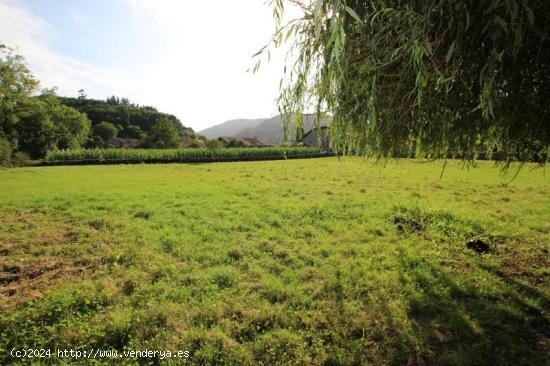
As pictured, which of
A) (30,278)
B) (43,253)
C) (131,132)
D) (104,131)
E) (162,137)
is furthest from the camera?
(131,132)

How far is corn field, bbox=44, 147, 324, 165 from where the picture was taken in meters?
36.9

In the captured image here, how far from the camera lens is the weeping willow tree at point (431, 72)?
7.86 feet

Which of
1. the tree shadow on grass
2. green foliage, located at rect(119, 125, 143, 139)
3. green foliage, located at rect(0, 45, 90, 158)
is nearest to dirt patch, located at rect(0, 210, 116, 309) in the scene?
the tree shadow on grass

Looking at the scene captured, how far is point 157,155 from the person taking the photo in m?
39.2

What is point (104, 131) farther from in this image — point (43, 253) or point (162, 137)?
point (43, 253)

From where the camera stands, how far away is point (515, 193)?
1270 cm

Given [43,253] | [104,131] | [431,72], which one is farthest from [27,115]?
[431,72]

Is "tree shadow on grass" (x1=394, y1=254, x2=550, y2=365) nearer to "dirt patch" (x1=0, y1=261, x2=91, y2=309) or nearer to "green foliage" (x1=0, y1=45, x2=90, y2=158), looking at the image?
"dirt patch" (x1=0, y1=261, x2=91, y2=309)

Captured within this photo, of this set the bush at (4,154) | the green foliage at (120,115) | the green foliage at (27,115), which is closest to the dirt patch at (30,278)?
the bush at (4,154)

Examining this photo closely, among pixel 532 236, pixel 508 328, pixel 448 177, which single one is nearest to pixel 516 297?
pixel 508 328

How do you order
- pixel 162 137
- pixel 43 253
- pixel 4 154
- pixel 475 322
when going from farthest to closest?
pixel 162 137, pixel 4 154, pixel 43 253, pixel 475 322

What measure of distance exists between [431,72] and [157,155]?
3984cm

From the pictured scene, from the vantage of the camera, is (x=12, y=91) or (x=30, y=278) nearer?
(x=30, y=278)

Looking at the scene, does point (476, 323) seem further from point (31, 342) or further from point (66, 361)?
point (31, 342)
